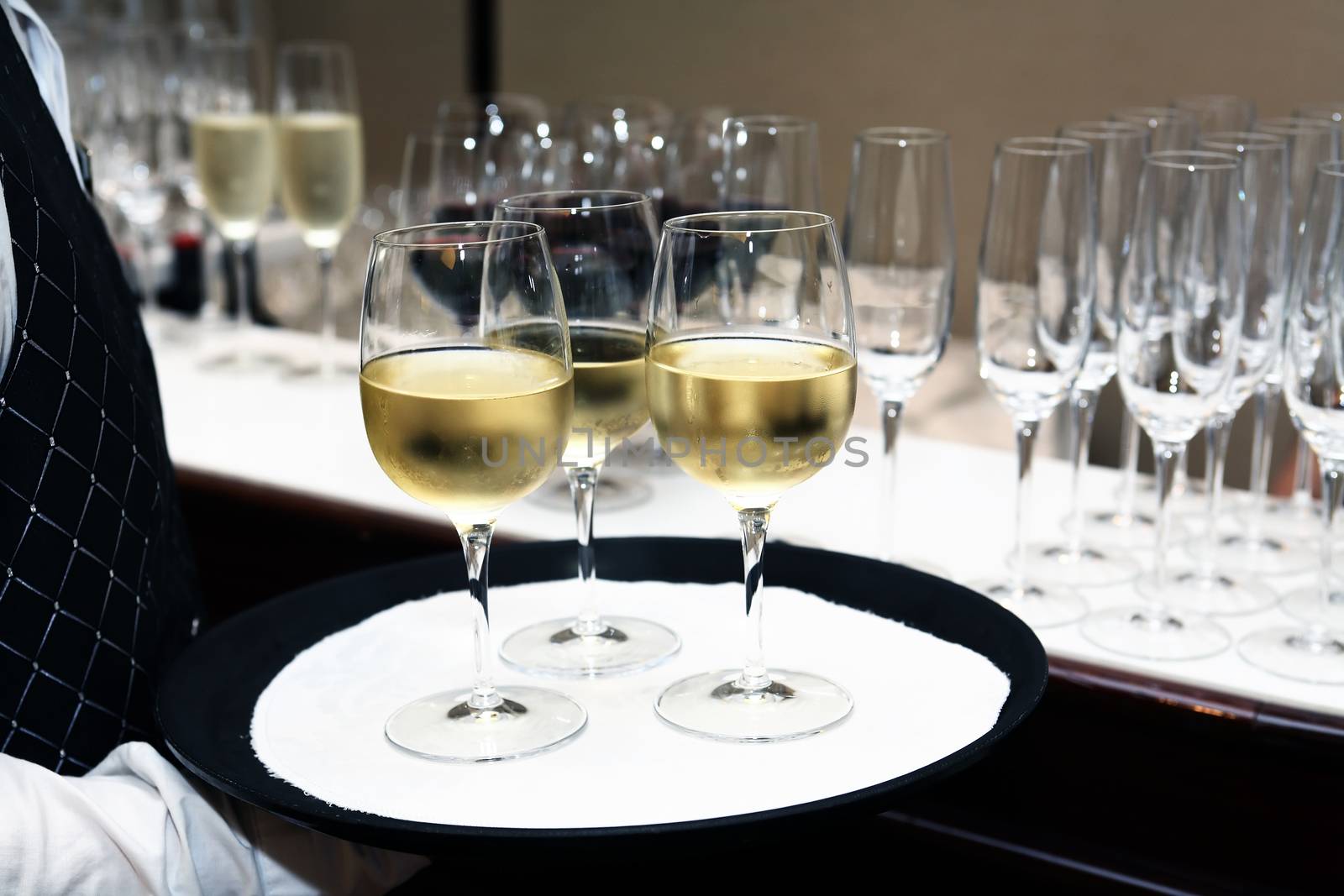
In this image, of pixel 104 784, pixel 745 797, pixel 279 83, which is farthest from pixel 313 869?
pixel 279 83

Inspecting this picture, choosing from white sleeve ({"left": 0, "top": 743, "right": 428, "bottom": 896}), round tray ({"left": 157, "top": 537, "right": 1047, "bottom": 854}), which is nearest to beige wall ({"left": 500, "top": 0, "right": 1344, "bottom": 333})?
round tray ({"left": 157, "top": 537, "right": 1047, "bottom": 854})

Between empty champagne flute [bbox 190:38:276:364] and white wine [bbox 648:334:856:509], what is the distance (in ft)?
4.10

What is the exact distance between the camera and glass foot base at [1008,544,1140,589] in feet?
3.87

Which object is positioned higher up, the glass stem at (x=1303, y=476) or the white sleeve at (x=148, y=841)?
the glass stem at (x=1303, y=476)

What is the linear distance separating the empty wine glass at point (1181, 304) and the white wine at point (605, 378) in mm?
387

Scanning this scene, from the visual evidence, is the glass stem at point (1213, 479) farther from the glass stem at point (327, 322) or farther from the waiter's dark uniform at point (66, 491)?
the glass stem at point (327, 322)

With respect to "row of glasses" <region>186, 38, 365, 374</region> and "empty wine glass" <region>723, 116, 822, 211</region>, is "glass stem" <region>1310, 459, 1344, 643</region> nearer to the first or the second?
"empty wine glass" <region>723, 116, 822, 211</region>

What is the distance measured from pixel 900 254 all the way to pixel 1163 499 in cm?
28

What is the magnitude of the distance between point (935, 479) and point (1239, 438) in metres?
0.33

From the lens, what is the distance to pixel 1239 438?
1.49 meters

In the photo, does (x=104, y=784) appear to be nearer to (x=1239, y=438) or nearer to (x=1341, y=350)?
(x=1341, y=350)

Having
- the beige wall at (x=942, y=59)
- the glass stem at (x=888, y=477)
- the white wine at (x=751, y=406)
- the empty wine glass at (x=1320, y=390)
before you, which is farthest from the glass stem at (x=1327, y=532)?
the beige wall at (x=942, y=59)

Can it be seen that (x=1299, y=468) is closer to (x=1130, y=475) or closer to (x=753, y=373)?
(x=1130, y=475)

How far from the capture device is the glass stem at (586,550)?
0.92 metres
